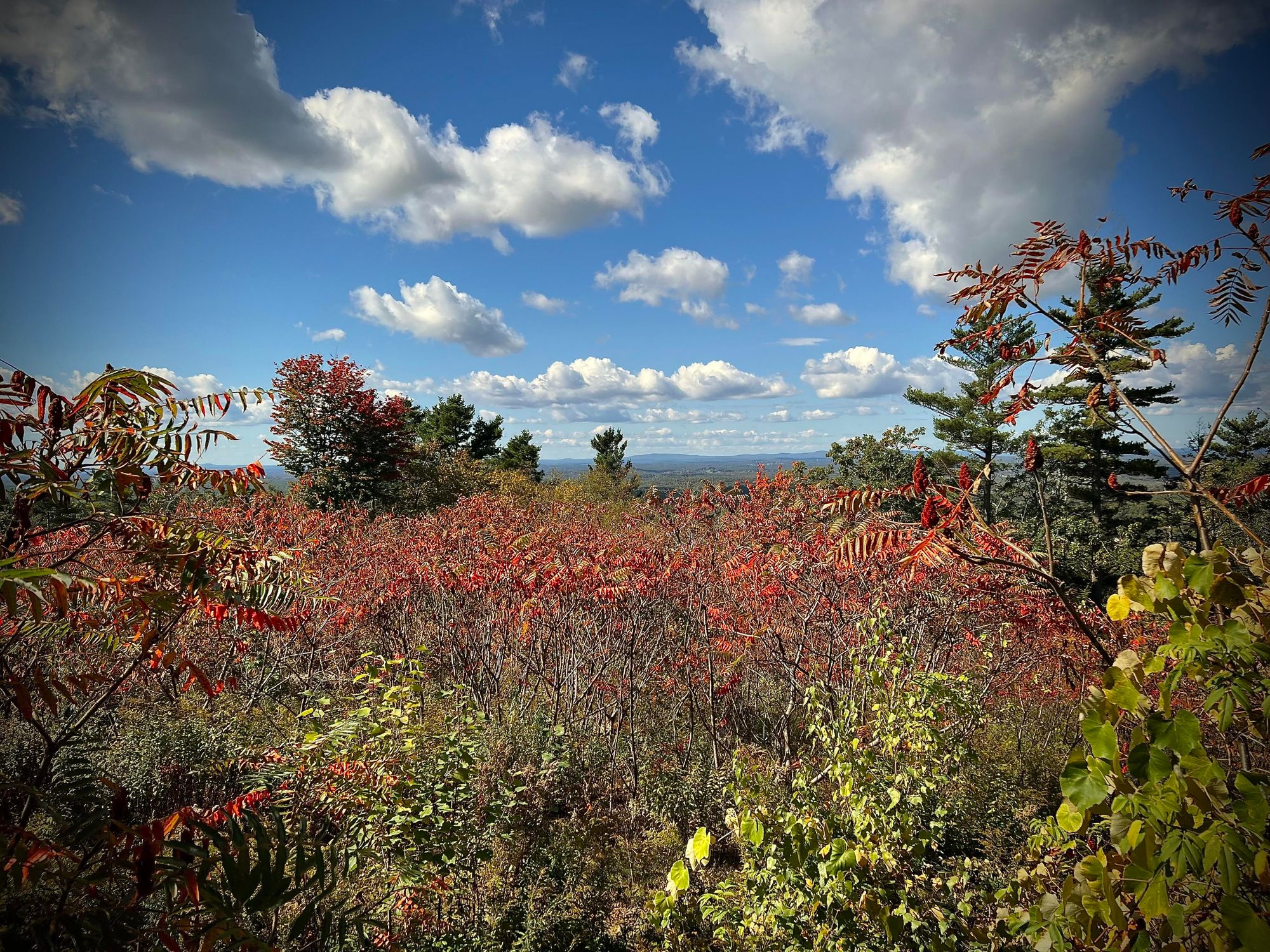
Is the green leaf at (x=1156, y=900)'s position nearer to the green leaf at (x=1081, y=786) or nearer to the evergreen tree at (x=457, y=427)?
the green leaf at (x=1081, y=786)

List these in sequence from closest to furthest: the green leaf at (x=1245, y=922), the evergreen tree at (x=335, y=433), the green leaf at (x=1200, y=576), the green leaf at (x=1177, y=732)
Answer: the green leaf at (x=1245, y=922), the green leaf at (x=1177, y=732), the green leaf at (x=1200, y=576), the evergreen tree at (x=335, y=433)

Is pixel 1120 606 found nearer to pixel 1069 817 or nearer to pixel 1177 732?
pixel 1177 732

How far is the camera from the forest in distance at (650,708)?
127 centimetres

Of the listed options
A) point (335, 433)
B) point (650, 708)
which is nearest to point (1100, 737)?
point (650, 708)

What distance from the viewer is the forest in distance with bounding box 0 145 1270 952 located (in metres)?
1.27

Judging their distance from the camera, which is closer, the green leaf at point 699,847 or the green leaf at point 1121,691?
the green leaf at point 1121,691

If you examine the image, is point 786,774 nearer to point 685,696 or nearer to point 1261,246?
point 685,696

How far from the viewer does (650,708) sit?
8.83 metres

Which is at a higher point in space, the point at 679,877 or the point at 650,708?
the point at 679,877

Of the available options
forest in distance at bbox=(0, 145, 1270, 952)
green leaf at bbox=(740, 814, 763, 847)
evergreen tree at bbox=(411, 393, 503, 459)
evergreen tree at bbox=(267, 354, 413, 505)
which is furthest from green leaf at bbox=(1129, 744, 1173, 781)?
evergreen tree at bbox=(411, 393, 503, 459)

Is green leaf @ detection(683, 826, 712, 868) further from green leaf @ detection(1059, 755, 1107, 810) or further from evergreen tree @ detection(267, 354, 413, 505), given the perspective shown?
evergreen tree @ detection(267, 354, 413, 505)

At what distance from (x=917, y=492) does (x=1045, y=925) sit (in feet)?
3.86

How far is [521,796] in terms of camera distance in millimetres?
5855

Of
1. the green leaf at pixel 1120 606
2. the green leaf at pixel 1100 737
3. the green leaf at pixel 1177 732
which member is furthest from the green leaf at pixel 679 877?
the green leaf at pixel 1120 606
